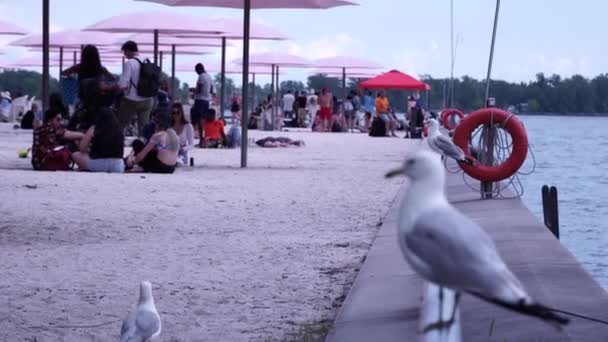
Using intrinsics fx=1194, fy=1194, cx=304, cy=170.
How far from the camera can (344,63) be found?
42062 mm

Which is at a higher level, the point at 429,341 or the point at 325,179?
the point at 429,341

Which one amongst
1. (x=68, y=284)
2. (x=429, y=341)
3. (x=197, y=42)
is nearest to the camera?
(x=429, y=341)

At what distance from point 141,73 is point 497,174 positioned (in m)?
6.30

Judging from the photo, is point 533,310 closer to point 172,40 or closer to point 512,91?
point 512,91

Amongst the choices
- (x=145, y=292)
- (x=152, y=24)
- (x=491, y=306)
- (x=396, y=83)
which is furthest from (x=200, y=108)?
(x=145, y=292)

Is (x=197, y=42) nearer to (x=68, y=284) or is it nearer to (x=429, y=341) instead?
(x=68, y=284)

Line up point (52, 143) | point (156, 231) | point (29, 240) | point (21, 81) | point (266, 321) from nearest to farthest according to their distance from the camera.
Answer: point (266, 321) < point (29, 240) < point (156, 231) < point (52, 143) < point (21, 81)

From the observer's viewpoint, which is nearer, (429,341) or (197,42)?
(429,341)

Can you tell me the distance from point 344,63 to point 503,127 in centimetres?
2986

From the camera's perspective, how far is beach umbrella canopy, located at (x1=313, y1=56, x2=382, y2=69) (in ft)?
136

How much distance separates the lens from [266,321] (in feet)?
19.7

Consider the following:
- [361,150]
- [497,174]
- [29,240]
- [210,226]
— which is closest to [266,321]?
[29,240]

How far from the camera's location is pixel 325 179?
52.2ft

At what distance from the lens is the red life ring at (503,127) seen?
12.0m
